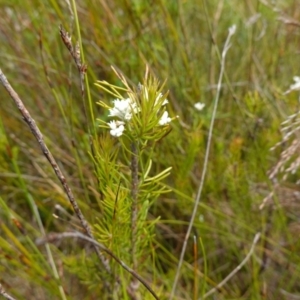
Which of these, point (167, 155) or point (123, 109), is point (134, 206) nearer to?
point (123, 109)

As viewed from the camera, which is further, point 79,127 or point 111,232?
point 79,127

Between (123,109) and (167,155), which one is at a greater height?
(167,155)

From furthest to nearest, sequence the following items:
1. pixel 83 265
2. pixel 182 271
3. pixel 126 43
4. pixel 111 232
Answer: pixel 126 43 < pixel 182 271 < pixel 83 265 < pixel 111 232

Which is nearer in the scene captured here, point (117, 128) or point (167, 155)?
point (117, 128)

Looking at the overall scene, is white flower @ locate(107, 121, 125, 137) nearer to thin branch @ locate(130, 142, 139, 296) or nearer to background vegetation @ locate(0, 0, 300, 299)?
thin branch @ locate(130, 142, 139, 296)

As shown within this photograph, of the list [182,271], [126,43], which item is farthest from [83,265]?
[126,43]

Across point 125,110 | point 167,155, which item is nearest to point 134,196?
point 125,110

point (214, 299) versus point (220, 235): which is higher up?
point (220, 235)

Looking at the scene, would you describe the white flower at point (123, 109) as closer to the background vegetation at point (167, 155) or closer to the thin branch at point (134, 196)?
the thin branch at point (134, 196)

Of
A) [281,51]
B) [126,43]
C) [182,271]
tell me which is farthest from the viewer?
[281,51]

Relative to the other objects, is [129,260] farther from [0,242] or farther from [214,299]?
[214,299]
